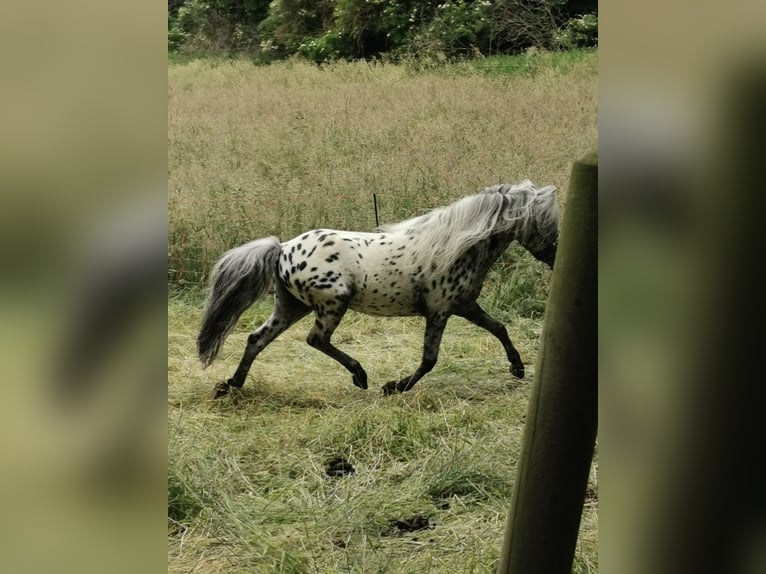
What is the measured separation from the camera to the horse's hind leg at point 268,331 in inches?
158

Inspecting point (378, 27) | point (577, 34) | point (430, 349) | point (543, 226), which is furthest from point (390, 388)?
point (577, 34)

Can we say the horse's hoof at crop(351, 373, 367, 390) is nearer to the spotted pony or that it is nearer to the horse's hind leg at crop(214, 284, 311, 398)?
the spotted pony

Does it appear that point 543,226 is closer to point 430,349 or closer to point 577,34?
point 430,349

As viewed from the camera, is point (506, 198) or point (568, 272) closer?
point (568, 272)

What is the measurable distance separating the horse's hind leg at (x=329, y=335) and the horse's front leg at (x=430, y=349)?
0.15 m

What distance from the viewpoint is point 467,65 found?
7.60 m

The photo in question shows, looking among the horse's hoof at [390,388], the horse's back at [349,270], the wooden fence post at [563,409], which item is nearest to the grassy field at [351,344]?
the horse's hoof at [390,388]

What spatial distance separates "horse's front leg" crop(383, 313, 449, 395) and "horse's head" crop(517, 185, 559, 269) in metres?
0.53

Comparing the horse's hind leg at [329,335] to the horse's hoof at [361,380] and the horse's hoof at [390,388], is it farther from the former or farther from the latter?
the horse's hoof at [390,388]
